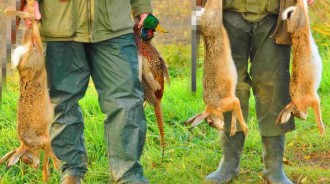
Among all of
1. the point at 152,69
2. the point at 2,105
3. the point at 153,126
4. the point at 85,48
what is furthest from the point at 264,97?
the point at 2,105

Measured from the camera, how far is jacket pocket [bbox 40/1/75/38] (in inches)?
198

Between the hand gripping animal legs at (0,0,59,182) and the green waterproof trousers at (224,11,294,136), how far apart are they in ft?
4.27

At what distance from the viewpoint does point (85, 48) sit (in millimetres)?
5250

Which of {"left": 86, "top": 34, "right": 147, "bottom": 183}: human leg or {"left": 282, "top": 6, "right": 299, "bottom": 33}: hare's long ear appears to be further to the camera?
{"left": 86, "top": 34, "right": 147, "bottom": 183}: human leg

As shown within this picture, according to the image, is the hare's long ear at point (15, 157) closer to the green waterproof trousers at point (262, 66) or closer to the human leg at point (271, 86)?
the green waterproof trousers at point (262, 66)

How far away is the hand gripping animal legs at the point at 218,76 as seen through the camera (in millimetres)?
5133

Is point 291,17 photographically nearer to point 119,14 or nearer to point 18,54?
point 119,14

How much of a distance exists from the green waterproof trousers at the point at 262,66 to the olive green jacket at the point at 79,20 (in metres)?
0.80

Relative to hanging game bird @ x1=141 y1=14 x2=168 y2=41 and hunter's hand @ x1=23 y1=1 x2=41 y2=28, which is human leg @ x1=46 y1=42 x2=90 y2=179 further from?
hanging game bird @ x1=141 y1=14 x2=168 y2=41

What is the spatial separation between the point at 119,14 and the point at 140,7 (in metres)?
0.28

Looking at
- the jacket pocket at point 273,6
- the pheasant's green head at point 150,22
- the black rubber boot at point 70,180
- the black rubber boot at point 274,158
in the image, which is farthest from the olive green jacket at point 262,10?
the black rubber boot at point 70,180

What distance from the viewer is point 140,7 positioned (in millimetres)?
5391

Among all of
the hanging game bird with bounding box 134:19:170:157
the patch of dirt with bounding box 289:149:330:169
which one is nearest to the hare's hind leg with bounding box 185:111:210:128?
the hanging game bird with bounding box 134:19:170:157

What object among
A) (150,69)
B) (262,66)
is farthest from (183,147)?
(262,66)
